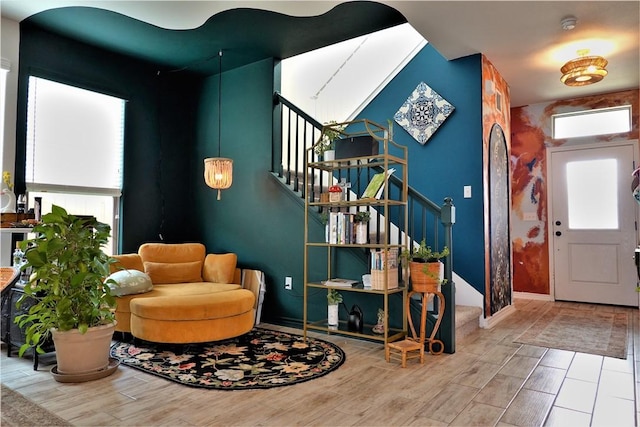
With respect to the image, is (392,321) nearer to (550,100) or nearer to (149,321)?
(149,321)

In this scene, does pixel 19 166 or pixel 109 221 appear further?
pixel 109 221

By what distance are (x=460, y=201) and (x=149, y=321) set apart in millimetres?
3206

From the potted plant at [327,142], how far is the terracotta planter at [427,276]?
125 centimetres

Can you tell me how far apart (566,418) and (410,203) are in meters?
2.63

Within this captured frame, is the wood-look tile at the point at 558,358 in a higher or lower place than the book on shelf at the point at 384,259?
lower

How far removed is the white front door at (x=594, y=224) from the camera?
5500 millimetres

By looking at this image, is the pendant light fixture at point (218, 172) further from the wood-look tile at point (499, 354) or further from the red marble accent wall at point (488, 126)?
the wood-look tile at point (499, 354)

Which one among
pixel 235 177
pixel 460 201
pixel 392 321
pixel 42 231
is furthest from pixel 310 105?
pixel 42 231

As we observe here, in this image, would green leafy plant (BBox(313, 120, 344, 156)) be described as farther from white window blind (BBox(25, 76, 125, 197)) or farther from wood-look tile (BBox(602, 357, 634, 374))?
wood-look tile (BBox(602, 357, 634, 374))

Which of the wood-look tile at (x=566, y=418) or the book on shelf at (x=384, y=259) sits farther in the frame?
the book on shelf at (x=384, y=259)

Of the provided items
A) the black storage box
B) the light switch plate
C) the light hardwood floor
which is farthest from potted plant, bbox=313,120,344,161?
the light hardwood floor

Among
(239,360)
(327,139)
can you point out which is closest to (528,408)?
(239,360)

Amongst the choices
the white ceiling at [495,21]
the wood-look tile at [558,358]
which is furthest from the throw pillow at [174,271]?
the wood-look tile at [558,358]

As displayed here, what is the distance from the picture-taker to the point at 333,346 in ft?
11.7
